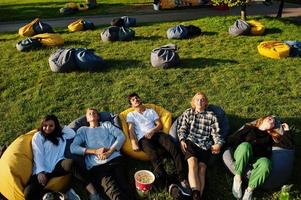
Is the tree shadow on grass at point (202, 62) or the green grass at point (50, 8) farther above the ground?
the green grass at point (50, 8)

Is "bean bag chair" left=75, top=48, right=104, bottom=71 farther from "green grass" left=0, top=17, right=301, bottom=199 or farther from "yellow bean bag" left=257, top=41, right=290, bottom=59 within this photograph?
"yellow bean bag" left=257, top=41, right=290, bottom=59

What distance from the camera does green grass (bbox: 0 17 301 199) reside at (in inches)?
338

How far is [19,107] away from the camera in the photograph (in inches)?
356

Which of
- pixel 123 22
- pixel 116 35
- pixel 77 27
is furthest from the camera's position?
pixel 123 22

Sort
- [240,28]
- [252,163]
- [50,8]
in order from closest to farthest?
[252,163]
[240,28]
[50,8]

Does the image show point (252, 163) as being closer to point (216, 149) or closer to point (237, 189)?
→ point (237, 189)

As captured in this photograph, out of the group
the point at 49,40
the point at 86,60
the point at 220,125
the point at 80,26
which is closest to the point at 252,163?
the point at 220,125

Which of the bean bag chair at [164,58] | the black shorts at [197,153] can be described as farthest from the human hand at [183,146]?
the bean bag chair at [164,58]

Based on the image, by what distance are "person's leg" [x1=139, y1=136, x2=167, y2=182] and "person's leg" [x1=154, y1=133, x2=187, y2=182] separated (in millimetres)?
135

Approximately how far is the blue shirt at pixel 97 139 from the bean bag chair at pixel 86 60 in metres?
Result: 3.52

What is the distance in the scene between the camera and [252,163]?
6.43m

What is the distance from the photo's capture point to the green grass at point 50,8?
18.8 metres

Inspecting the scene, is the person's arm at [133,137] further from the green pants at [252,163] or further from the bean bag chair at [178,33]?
the bean bag chair at [178,33]

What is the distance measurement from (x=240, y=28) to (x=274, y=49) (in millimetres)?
2070
